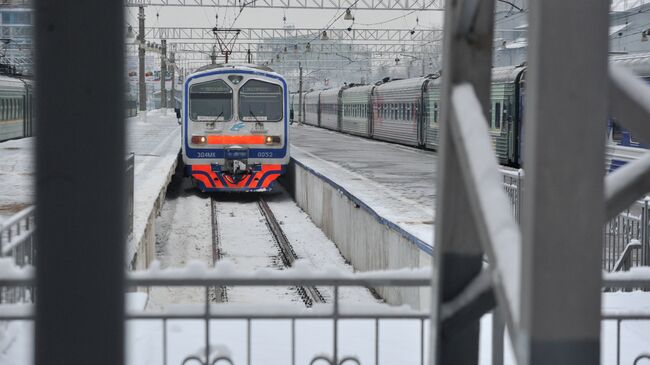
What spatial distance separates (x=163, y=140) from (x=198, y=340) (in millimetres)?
30612

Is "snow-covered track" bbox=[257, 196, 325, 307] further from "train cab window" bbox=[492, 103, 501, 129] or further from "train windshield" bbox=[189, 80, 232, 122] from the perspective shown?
"train cab window" bbox=[492, 103, 501, 129]

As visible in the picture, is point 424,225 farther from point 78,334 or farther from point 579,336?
point 78,334

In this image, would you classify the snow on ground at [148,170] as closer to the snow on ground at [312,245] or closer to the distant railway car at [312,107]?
the snow on ground at [312,245]

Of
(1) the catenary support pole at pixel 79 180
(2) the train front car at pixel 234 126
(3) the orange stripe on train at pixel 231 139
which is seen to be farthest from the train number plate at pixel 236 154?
(1) the catenary support pole at pixel 79 180

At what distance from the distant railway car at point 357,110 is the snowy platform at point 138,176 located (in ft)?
24.2

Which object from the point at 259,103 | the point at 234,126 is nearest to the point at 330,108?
the point at 259,103

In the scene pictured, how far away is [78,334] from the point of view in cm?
112

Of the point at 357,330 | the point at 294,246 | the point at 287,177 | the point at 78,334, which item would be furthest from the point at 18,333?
the point at 287,177

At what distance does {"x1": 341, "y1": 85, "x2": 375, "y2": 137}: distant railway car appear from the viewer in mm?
37469

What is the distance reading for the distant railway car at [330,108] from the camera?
45.5m

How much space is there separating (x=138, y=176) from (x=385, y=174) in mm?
5154

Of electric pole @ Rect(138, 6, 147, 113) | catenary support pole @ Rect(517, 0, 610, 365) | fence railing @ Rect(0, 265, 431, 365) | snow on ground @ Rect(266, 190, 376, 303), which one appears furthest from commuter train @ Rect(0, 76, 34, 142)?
catenary support pole @ Rect(517, 0, 610, 365)

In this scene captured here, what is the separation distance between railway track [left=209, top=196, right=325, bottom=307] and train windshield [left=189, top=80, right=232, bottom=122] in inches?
81.0

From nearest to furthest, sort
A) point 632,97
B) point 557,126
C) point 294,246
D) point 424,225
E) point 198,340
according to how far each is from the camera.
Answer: point 557,126, point 632,97, point 198,340, point 424,225, point 294,246
